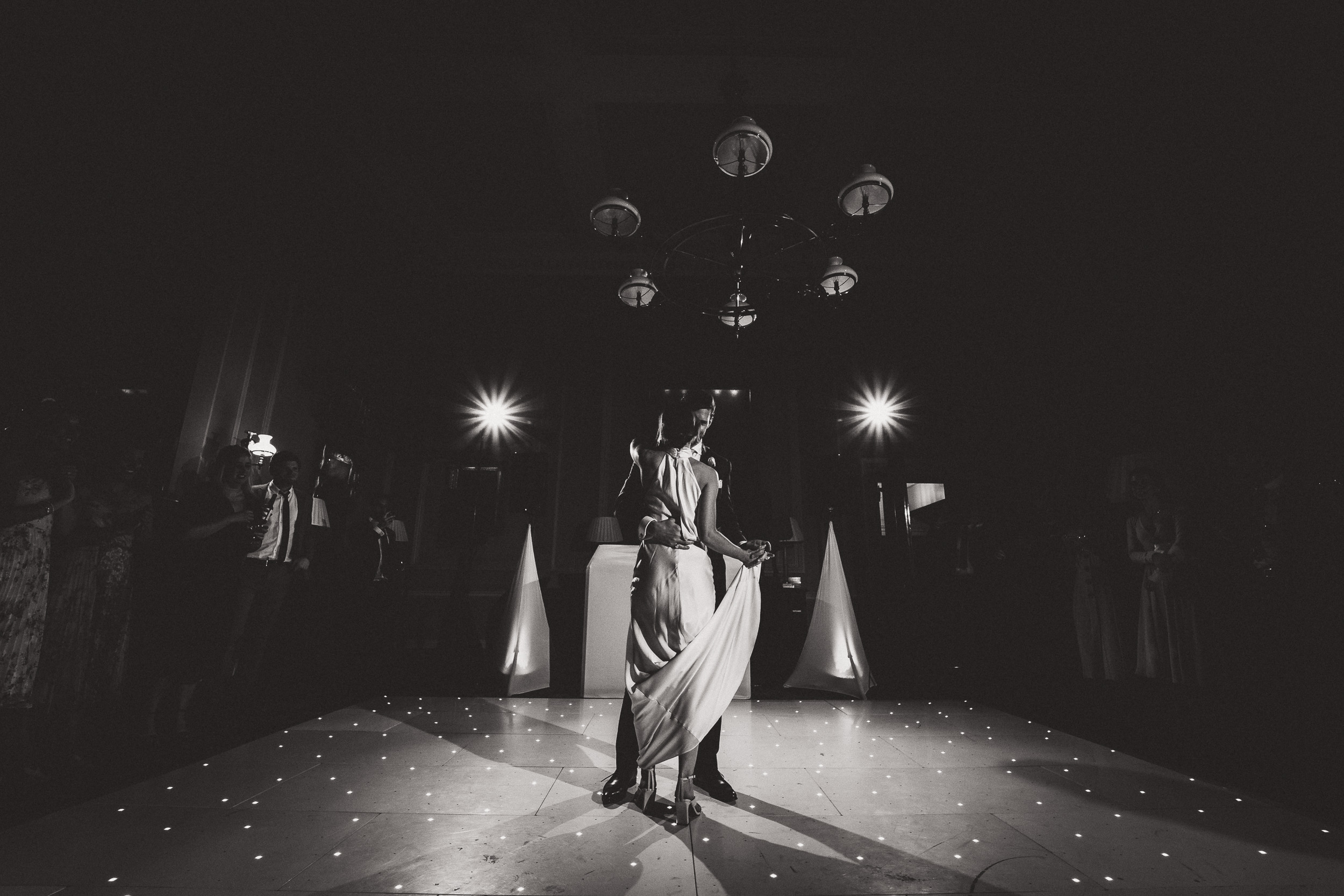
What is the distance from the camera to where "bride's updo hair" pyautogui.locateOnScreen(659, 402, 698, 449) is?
2328 mm

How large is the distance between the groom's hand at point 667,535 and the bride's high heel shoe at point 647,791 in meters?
0.81

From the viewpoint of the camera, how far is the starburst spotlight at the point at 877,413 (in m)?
7.62

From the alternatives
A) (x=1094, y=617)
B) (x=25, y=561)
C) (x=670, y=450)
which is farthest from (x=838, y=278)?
(x=25, y=561)

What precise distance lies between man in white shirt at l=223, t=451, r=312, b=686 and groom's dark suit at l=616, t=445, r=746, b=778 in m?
2.87

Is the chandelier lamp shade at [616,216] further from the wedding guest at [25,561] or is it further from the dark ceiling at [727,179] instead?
the wedding guest at [25,561]

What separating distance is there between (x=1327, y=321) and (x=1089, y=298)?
206 centimetres

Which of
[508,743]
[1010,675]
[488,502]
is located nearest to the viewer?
[508,743]

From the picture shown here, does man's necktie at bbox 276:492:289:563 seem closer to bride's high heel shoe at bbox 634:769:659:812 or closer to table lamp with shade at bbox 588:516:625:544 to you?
table lamp with shade at bbox 588:516:625:544

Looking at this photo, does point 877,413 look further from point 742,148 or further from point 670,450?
point 670,450

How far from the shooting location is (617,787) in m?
2.15

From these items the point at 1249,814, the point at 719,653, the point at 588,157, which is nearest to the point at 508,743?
the point at 719,653

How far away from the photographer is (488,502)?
23.7ft

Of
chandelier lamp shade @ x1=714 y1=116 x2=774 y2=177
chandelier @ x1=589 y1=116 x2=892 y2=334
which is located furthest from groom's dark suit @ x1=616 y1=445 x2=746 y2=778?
chandelier lamp shade @ x1=714 y1=116 x2=774 y2=177

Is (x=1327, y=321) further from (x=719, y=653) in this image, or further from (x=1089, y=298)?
(x=719, y=653)
